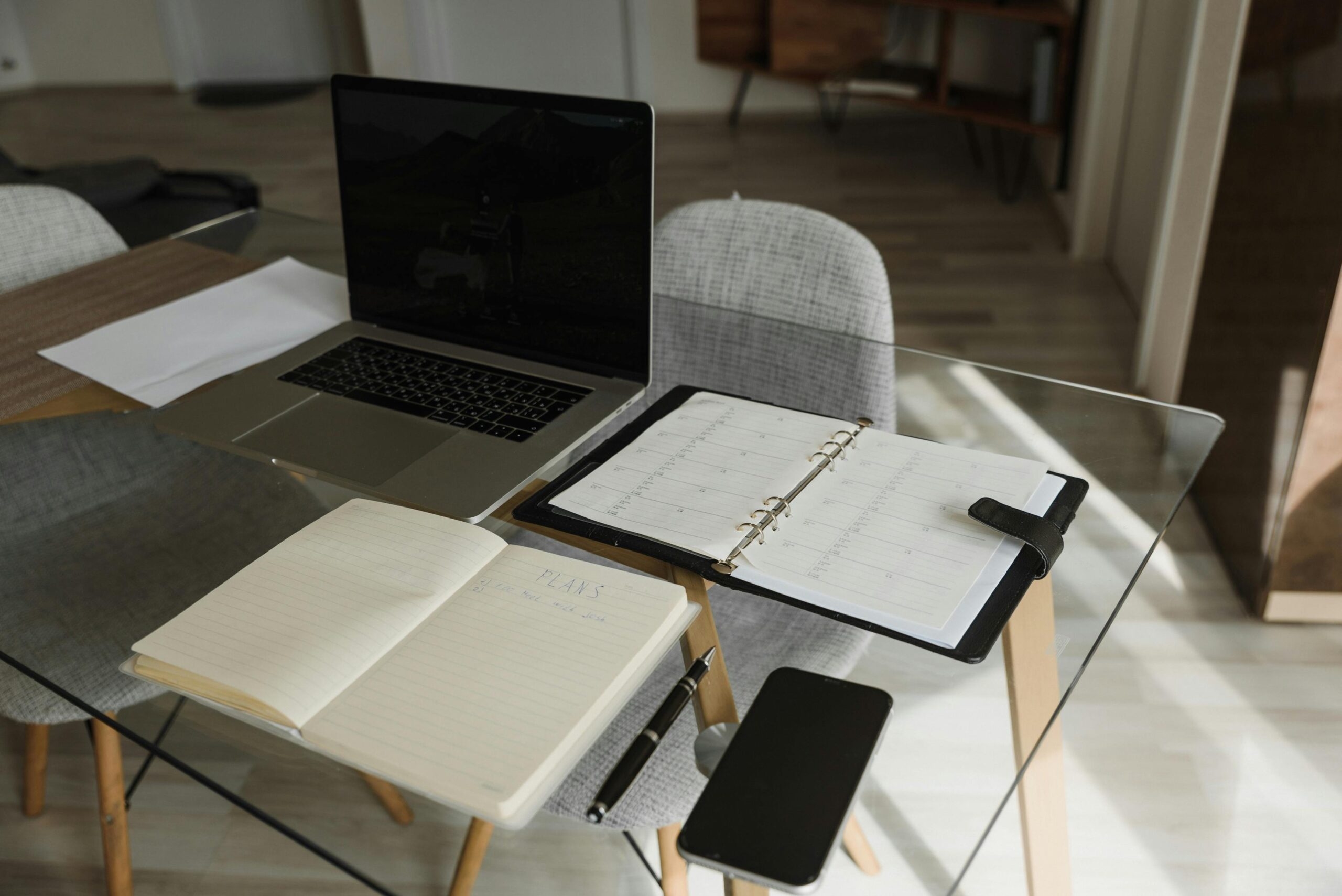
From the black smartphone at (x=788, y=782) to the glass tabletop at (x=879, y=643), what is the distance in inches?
1.2

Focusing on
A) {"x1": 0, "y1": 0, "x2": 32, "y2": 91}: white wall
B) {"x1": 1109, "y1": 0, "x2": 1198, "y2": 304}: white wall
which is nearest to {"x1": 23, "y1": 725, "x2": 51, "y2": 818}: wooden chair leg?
{"x1": 1109, "y1": 0, "x2": 1198, "y2": 304}: white wall

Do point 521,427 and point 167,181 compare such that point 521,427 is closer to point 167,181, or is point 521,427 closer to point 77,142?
point 167,181

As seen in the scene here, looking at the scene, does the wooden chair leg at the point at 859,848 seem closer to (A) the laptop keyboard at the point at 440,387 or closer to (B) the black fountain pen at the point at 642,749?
(B) the black fountain pen at the point at 642,749

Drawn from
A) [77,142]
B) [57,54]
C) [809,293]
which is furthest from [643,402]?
[57,54]

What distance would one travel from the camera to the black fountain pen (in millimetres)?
580

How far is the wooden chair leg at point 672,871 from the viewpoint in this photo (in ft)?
3.27

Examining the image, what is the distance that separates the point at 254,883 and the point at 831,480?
3.42 feet

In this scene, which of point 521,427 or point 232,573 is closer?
point 232,573

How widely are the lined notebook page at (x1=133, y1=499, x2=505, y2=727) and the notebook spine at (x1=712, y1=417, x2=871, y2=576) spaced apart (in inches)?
7.0

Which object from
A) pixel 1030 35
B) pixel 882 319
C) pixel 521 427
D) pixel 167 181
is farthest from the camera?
pixel 1030 35

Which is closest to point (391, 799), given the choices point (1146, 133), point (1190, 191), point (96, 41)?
point (1190, 191)

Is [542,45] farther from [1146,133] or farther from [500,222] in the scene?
[500,222]

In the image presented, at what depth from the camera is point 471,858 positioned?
824 mm

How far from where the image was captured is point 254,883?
1387mm
